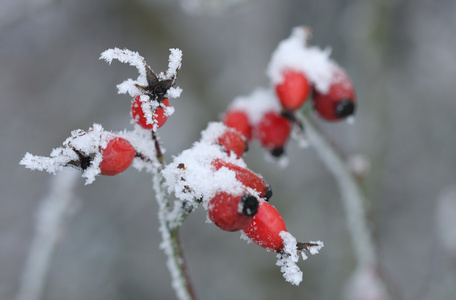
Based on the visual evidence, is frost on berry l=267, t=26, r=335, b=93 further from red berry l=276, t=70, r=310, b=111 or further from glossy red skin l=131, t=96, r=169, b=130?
glossy red skin l=131, t=96, r=169, b=130

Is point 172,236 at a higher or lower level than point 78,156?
lower

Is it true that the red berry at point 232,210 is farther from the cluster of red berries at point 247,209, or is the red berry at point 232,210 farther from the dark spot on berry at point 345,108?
the dark spot on berry at point 345,108

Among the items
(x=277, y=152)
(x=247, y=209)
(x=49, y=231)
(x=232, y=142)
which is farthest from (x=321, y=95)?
(x=49, y=231)

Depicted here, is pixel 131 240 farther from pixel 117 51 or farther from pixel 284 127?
pixel 117 51

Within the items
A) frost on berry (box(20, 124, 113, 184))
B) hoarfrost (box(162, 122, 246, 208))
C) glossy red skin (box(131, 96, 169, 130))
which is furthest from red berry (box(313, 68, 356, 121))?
frost on berry (box(20, 124, 113, 184))

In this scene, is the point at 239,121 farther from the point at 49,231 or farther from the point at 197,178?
the point at 49,231
